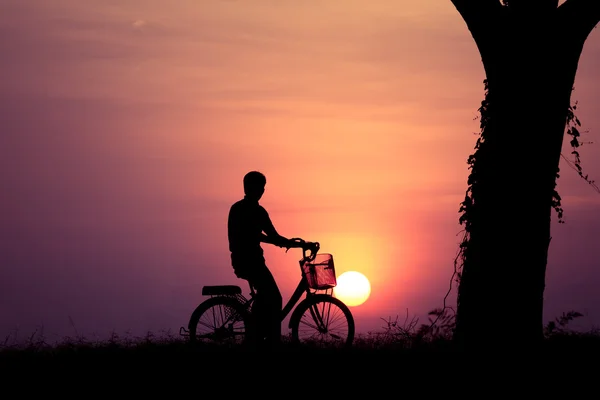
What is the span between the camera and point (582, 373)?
11.1 meters

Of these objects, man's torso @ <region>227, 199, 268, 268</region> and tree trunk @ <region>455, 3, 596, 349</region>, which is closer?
tree trunk @ <region>455, 3, 596, 349</region>

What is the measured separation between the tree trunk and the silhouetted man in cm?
251

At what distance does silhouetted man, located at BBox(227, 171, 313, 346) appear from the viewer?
39.7 ft

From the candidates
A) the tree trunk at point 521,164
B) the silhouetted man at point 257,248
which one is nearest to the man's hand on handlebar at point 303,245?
the silhouetted man at point 257,248

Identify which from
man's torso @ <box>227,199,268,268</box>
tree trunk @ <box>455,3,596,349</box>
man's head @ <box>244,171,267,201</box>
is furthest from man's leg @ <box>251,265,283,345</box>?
tree trunk @ <box>455,3,596,349</box>

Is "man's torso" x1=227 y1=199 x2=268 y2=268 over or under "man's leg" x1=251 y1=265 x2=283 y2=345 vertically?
over

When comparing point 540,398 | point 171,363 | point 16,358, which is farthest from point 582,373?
point 16,358

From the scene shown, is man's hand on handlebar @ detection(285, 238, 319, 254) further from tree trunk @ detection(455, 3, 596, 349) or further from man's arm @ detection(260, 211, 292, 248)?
tree trunk @ detection(455, 3, 596, 349)

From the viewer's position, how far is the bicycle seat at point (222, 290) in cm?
1276

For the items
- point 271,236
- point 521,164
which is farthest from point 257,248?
point 521,164

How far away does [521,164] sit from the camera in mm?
11992

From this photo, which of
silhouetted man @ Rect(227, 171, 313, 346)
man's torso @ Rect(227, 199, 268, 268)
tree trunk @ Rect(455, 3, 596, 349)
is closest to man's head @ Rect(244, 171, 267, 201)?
silhouetted man @ Rect(227, 171, 313, 346)

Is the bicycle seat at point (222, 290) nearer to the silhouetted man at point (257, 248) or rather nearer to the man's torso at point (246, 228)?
the silhouetted man at point (257, 248)

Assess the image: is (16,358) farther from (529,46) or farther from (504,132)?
(529,46)
